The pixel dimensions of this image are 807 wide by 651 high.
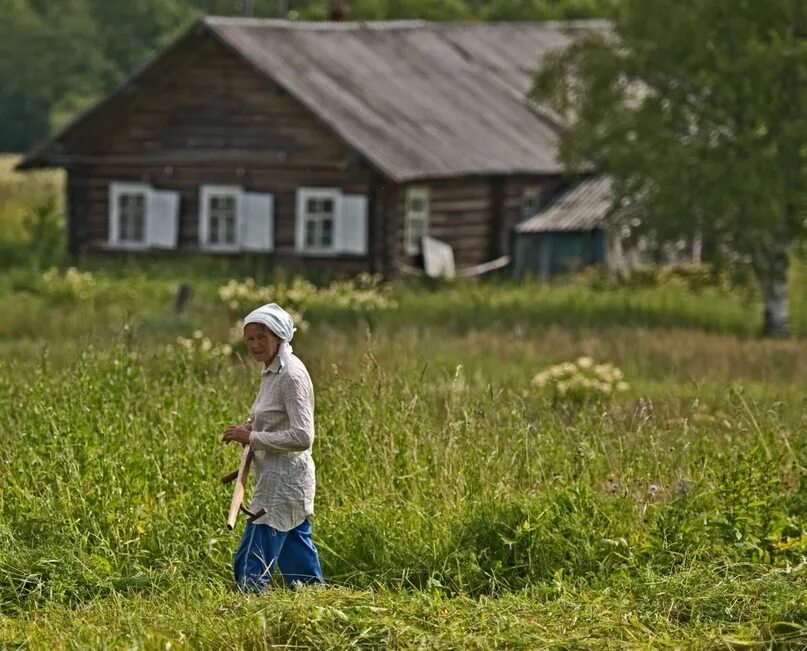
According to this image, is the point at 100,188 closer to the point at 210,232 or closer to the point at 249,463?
the point at 210,232

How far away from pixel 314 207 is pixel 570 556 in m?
22.0

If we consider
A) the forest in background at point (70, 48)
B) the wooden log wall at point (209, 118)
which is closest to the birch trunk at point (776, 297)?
the wooden log wall at point (209, 118)

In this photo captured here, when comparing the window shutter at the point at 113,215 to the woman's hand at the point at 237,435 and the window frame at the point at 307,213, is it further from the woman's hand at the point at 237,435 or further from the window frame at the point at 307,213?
the woman's hand at the point at 237,435

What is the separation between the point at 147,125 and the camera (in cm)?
3136

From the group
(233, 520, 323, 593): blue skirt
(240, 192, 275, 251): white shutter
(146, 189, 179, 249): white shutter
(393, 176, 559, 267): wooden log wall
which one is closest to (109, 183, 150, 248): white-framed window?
(146, 189, 179, 249): white shutter

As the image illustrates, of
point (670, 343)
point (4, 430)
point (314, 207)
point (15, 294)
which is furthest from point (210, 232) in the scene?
point (4, 430)

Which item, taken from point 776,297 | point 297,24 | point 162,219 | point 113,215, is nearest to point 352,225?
point 162,219

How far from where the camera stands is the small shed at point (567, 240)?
1262 inches

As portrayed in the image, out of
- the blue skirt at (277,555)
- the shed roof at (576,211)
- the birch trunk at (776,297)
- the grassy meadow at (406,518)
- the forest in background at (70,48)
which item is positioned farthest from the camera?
the forest in background at (70,48)

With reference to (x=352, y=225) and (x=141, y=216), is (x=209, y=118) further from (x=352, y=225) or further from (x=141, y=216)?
(x=352, y=225)

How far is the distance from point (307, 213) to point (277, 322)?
73.5ft

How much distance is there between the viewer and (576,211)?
32.7 meters

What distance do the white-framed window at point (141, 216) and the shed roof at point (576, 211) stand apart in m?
6.11

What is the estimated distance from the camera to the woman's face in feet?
26.5
